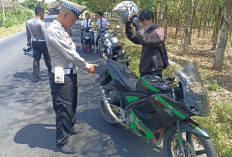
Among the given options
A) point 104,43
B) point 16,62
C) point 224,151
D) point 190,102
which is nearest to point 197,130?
point 190,102

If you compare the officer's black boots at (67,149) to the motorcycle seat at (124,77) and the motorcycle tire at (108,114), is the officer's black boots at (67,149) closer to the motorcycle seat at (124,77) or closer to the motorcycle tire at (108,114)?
the motorcycle tire at (108,114)

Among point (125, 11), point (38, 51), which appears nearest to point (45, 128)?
point (125, 11)

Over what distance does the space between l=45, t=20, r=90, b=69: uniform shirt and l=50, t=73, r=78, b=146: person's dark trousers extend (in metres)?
0.23

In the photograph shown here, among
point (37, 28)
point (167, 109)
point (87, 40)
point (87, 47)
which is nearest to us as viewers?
point (167, 109)

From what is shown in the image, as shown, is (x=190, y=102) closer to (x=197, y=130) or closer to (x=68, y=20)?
(x=197, y=130)

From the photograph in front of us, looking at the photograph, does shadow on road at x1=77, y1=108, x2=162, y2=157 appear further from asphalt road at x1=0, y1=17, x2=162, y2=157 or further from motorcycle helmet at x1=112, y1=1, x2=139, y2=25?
motorcycle helmet at x1=112, y1=1, x2=139, y2=25

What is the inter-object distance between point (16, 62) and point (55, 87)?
6.09 m

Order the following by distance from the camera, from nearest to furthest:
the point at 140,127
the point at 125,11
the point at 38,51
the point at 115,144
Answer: the point at 140,127 < the point at 115,144 < the point at 125,11 < the point at 38,51

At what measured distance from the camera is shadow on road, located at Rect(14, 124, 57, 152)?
315 centimetres

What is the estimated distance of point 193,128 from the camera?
2.27 m

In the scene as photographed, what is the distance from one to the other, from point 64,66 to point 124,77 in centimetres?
101

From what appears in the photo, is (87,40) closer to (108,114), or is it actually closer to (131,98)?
(108,114)

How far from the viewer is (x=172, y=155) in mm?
2686

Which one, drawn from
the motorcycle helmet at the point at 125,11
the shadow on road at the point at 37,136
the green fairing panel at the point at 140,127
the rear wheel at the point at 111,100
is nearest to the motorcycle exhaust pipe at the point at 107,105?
the rear wheel at the point at 111,100
